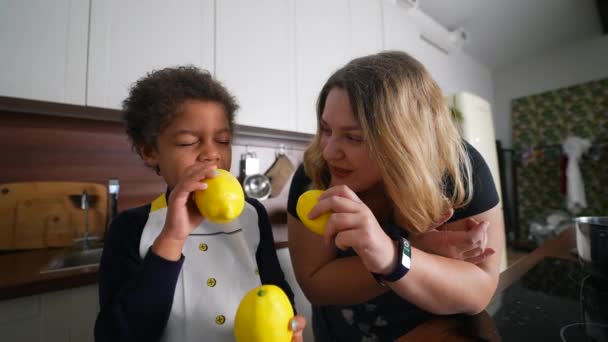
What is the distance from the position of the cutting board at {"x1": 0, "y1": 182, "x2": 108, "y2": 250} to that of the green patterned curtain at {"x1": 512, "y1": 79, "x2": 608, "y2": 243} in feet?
14.7

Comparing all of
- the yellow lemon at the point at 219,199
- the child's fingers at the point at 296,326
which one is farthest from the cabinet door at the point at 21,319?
the child's fingers at the point at 296,326

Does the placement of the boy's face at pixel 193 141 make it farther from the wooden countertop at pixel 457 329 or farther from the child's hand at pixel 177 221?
the wooden countertop at pixel 457 329

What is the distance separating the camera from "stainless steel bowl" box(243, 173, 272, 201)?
1.66 m

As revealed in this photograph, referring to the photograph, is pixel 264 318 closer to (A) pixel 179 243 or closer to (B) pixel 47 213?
(A) pixel 179 243

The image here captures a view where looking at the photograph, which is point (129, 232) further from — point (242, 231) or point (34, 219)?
point (34, 219)

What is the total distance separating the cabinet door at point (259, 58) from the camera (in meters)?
1.49

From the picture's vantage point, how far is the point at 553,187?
137 inches

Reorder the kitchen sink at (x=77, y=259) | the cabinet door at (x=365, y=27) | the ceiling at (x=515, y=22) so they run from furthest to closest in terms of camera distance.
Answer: the ceiling at (x=515, y=22) < the cabinet door at (x=365, y=27) < the kitchen sink at (x=77, y=259)

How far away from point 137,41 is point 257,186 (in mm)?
942

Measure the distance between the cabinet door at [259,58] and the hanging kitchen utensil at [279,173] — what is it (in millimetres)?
232

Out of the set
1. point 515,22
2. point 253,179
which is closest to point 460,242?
point 253,179

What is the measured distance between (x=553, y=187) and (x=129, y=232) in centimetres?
456

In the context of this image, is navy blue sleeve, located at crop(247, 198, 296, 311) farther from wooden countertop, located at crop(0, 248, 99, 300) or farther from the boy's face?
wooden countertop, located at crop(0, 248, 99, 300)

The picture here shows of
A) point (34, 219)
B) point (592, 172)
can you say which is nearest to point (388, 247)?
point (34, 219)
